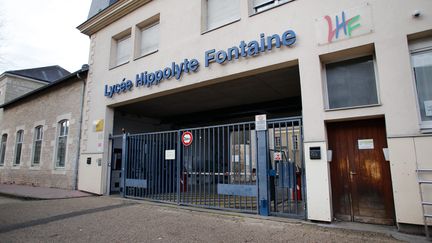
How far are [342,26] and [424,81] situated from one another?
1.80 meters

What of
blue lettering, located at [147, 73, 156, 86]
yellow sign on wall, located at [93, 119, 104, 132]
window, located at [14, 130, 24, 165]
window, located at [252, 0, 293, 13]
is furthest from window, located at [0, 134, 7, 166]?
window, located at [252, 0, 293, 13]

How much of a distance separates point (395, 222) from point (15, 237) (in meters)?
6.80

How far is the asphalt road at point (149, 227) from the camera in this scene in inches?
172

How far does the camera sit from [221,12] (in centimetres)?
749

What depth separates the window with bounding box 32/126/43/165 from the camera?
43.4ft

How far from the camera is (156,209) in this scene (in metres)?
6.96

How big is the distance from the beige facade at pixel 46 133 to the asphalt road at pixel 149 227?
4.10 metres

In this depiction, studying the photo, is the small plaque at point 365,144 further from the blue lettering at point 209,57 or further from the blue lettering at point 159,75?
the blue lettering at point 159,75

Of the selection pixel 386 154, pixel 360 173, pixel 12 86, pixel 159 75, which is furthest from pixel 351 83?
pixel 12 86

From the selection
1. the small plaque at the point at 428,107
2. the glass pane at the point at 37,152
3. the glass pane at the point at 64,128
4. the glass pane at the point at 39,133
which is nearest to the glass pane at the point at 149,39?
the glass pane at the point at 64,128

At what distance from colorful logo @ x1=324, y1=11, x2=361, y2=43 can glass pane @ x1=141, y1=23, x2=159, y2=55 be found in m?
5.68

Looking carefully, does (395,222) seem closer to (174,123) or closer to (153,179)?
(153,179)

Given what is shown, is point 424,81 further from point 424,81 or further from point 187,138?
point 187,138

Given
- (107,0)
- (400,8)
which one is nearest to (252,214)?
(400,8)
